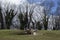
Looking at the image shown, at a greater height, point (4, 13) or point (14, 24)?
point (4, 13)

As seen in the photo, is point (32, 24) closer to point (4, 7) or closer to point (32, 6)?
point (32, 6)

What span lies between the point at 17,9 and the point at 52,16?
41.8 ft

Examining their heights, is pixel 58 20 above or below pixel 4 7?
below

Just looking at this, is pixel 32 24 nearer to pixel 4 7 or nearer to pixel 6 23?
pixel 6 23

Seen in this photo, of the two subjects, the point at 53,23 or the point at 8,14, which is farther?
the point at 53,23

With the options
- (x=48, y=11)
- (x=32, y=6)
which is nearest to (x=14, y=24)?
(x=32, y=6)

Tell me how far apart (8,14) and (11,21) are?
2.56 meters

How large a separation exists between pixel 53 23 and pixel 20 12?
1251 centimetres

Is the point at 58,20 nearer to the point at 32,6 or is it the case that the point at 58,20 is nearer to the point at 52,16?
the point at 52,16

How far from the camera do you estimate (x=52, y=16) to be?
182ft

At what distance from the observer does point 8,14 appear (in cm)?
5194

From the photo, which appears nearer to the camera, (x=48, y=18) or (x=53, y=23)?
(x=48, y=18)

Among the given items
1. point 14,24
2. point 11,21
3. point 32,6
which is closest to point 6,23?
point 11,21

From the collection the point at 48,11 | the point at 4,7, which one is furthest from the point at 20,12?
the point at 48,11
